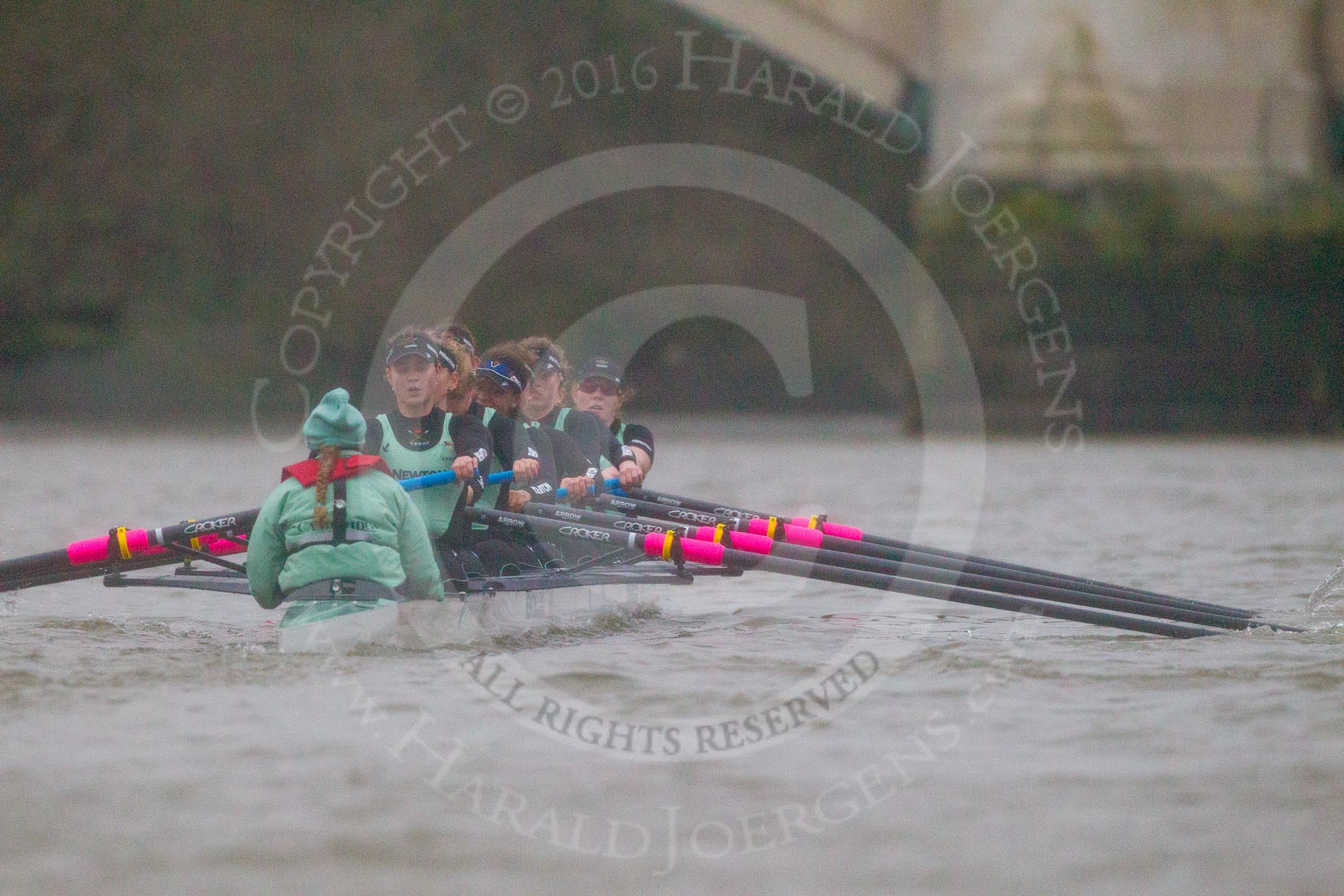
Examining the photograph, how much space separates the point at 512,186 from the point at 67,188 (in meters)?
8.13

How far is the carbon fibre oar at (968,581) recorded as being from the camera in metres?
8.59

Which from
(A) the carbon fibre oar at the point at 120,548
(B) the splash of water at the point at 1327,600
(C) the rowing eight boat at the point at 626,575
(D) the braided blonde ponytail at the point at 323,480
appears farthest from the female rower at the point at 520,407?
(B) the splash of water at the point at 1327,600

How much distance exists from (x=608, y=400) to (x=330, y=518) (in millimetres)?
4203

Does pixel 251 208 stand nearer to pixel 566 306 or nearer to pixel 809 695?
pixel 566 306

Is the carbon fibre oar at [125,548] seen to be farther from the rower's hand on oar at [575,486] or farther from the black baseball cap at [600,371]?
the black baseball cap at [600,371]

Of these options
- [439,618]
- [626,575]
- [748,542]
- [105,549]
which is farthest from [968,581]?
[105,549]

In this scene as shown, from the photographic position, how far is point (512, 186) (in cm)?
3244

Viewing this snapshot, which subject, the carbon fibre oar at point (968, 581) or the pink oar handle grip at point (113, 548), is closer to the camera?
the carbon fibre oar at point (968, 581)

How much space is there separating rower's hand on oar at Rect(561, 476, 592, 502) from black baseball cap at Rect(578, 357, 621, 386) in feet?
4.34

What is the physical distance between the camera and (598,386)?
36.5ft

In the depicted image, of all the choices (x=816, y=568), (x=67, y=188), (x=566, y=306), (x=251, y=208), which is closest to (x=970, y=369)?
(x=566, y=306)

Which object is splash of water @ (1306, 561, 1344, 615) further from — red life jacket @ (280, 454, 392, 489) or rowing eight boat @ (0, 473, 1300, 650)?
red life jacket @ (280, 454, 392, 489)

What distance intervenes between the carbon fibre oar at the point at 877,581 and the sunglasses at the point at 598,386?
239cm

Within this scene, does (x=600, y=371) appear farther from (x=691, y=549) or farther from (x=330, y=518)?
(x=330, y=518)
